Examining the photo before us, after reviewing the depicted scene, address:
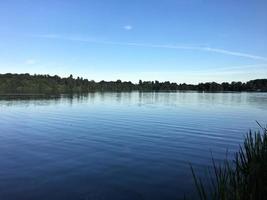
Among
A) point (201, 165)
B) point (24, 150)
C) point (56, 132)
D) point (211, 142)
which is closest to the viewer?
point (201, 165)

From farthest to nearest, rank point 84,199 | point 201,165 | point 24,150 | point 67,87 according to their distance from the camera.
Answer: point 67,87 < point 24,150 < point 201,165 < point 84,199

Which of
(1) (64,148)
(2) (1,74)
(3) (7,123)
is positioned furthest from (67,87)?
(1) (64,148)

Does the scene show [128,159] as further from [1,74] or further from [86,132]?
[1,74]

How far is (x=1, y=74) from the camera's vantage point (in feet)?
595

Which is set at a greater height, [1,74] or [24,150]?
[1,74]

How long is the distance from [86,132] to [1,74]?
17245 cm

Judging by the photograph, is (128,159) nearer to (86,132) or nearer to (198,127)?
(86,132)

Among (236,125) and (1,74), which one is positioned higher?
(1,74)

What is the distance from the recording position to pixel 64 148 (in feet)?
69.8

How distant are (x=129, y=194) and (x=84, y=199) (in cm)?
196

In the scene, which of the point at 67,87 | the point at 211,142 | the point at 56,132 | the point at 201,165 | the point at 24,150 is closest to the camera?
the point at 201,165

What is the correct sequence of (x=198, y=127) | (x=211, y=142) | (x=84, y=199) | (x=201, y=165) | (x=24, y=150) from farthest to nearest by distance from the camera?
(x=198, y=127), (x=211, y=142), (x=24, y=150), (x=201, y=165), (x=84, y=199)

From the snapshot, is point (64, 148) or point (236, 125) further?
point (236, 125)

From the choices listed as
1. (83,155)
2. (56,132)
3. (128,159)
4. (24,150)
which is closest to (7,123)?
(56,132)
